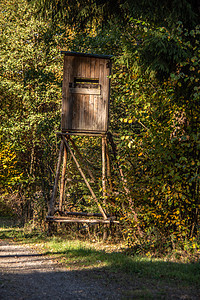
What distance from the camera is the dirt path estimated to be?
18.8 feet

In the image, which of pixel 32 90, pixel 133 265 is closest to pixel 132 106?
pixel 133 265

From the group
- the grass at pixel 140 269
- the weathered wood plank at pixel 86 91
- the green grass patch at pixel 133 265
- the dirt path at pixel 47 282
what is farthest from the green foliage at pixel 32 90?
the dirt path at pixel 47 282

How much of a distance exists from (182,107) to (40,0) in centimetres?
573

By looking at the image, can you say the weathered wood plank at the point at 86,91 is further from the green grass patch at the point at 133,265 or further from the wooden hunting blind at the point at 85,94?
the green grass patch at the point at 133,265

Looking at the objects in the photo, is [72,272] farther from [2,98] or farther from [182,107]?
[2,98]

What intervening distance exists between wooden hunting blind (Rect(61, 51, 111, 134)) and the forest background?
71 cm

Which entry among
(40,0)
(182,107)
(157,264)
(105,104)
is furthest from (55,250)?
(40,0)

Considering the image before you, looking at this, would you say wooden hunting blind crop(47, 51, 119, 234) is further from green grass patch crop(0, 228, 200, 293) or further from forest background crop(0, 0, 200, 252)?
green grass patch crop(0, 228, 200, 293)

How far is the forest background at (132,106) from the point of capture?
8.20 metres

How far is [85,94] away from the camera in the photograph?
38.8ft

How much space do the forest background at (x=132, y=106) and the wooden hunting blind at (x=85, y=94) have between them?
0.71 meters

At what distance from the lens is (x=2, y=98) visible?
18.6m

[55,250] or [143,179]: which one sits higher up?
[143,179]

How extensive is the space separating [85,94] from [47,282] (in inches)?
265
